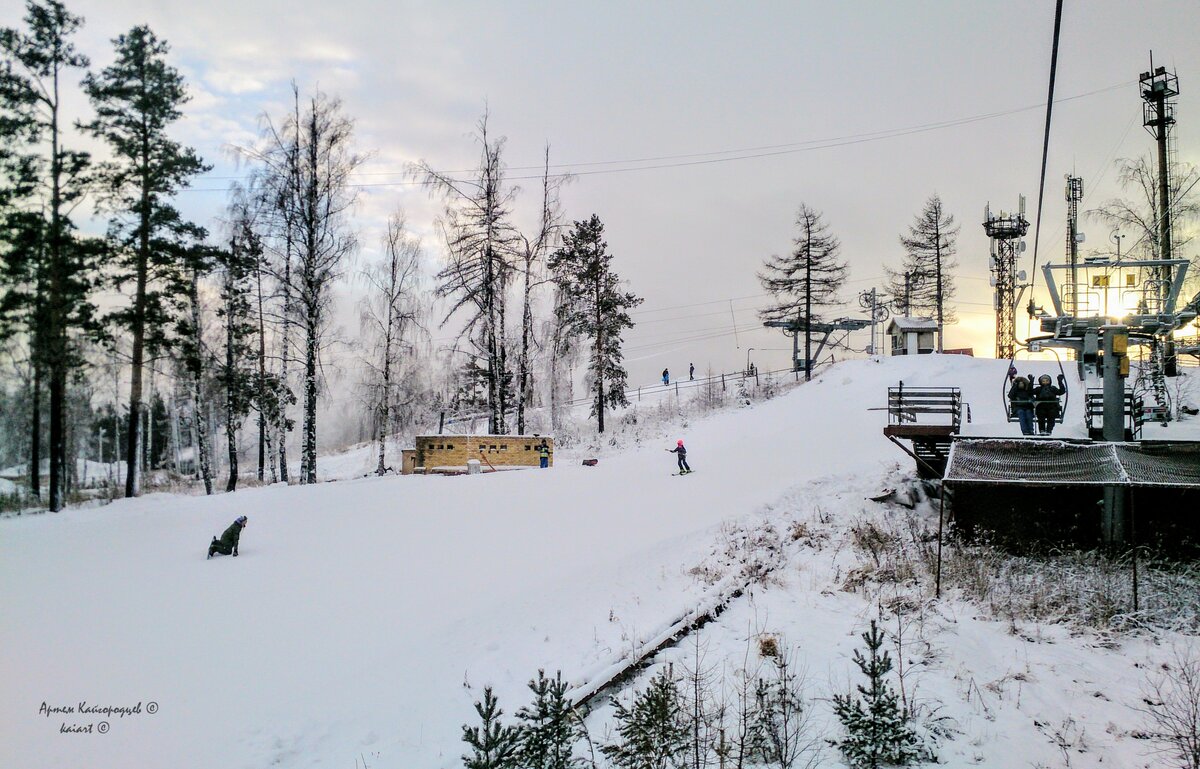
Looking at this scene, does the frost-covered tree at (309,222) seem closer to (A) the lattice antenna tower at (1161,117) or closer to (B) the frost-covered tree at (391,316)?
(B) the frost-covered tree at (391,316)

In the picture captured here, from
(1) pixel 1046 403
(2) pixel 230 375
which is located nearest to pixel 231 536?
(2) pixel 230 375

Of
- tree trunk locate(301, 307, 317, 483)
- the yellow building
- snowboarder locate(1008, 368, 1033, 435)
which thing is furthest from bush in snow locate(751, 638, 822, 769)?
tree trunk locate(301, 307, 317, 483)

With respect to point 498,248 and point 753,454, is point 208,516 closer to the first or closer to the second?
point 498,248

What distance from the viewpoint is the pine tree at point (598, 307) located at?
31.8 meters

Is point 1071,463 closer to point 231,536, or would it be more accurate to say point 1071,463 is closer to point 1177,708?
point 1177,708

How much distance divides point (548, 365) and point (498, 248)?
7210 mm

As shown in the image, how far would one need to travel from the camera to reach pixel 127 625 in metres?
7.01

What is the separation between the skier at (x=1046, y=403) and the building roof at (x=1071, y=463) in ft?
13.5

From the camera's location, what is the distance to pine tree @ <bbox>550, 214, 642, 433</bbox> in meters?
31.8

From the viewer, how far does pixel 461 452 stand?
21.4 metres

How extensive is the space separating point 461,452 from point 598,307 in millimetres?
14304

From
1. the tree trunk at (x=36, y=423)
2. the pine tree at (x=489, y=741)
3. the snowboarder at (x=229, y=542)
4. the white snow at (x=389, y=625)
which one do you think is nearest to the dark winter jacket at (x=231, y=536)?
the snowboarder at (x=229, y=542)

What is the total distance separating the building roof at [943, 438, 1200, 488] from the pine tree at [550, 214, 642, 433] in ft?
69.8

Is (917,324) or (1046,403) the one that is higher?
(917,324)
